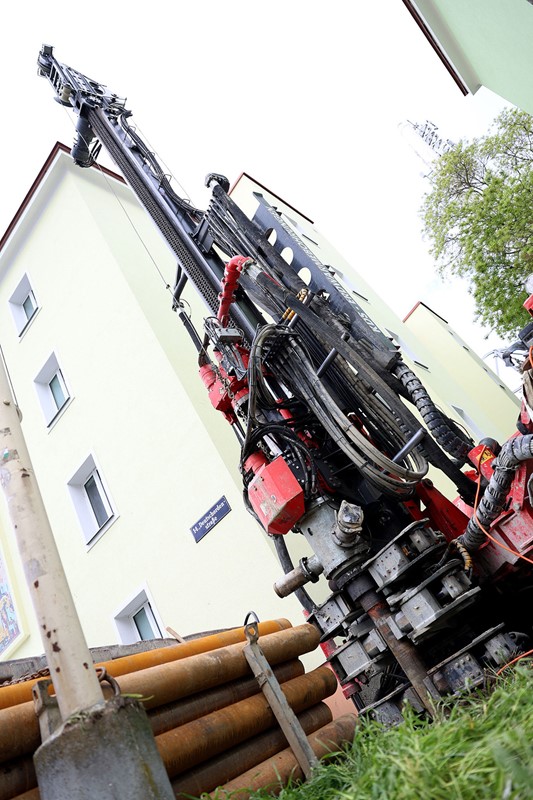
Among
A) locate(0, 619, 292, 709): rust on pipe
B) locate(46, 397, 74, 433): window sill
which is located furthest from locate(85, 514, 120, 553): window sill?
locate(0, 619, 292, 709): rust on pipe

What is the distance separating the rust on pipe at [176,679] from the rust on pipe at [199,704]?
0.04 meters

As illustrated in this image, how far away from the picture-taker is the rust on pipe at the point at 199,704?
3.22 m

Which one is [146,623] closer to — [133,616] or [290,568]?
[133,616]

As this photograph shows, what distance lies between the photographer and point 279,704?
3727 mm

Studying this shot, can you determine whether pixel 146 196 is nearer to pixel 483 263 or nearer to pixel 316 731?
pixel 316 731

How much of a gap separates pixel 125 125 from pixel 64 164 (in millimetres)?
4442

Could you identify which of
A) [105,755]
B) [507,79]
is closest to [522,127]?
[507,79]

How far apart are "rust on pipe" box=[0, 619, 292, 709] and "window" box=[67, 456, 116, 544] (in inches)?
230

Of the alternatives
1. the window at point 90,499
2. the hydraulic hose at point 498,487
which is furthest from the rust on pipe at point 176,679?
the window at point 90,499

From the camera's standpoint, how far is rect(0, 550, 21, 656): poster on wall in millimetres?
11250

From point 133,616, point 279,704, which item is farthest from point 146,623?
point 279,704

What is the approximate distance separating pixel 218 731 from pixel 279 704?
1.59 ft

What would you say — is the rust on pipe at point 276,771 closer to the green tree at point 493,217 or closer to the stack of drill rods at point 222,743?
the stack of drill rods at point 222,743

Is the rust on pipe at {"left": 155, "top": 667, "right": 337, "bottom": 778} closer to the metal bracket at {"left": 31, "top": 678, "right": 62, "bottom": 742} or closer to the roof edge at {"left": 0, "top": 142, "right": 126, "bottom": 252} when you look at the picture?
the metal bracket at {"left": 31, "top": 678, "right": 62, "bottom": 742}
